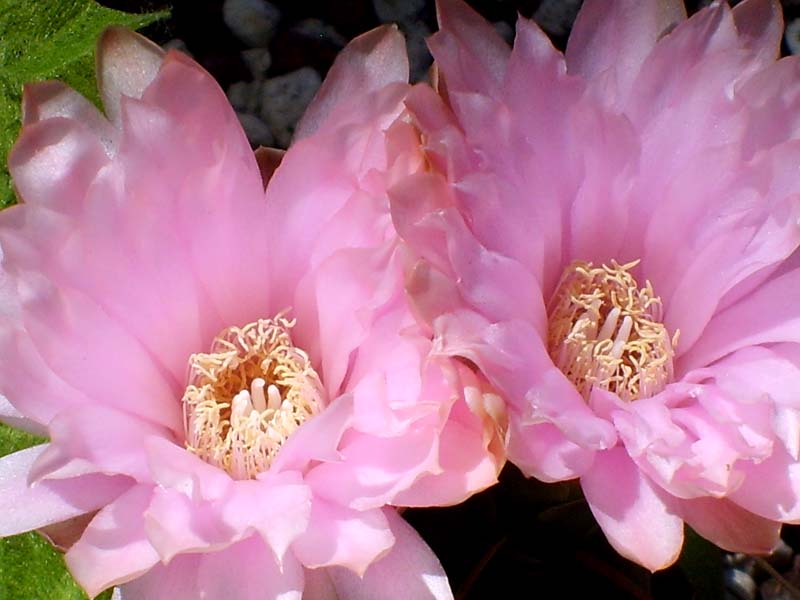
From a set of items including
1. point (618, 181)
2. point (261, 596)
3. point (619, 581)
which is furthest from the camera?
point (619, 581)

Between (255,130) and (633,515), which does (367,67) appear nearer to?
(633,515)

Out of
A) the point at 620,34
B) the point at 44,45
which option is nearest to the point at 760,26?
the point at 620,34

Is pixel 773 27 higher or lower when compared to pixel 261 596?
higher

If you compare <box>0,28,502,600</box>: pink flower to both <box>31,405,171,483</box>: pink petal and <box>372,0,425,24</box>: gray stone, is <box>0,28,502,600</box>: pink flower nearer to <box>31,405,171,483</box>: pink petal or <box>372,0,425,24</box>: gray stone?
<box>31,405,171,483</box>: pink petal

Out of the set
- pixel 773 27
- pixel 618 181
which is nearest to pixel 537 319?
pixel 618 181

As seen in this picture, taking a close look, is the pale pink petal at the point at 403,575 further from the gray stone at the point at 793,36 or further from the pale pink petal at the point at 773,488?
the gray stone at the point at 793,36

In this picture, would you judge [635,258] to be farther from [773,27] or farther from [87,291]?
[87,291]

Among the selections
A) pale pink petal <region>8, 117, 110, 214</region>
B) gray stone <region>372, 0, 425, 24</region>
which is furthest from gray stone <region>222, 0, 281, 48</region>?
pale pink petal <region>8, 117, 110, 214</region>
